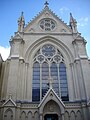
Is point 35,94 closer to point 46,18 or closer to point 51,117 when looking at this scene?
point 51,117

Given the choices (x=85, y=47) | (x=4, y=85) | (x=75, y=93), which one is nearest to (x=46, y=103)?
(x=75, y=93)

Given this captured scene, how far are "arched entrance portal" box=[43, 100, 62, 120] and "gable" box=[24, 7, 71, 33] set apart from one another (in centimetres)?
1264

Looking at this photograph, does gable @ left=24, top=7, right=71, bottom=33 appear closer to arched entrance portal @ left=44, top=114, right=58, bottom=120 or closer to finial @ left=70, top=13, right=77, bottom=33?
finial @ left=70, top=13, right=77, bottom=33

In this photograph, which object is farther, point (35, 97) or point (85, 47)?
point (85, 47)

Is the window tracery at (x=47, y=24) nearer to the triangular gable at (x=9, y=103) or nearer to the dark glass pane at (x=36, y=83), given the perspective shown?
the dark glass pane at (x=36, y=83)

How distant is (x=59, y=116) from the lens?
1614 centimetres

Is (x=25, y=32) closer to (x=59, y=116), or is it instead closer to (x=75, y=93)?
(x=75, y=93)

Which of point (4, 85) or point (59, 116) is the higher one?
point (4, 85)

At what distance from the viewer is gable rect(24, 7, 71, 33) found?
2441cm

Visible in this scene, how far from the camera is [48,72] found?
20125 millimetres

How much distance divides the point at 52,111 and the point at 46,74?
5275 millimetres

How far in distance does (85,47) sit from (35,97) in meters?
10.9

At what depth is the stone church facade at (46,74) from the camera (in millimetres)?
16281

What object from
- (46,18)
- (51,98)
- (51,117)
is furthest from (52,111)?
(46,18)
